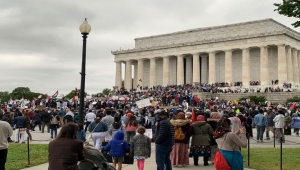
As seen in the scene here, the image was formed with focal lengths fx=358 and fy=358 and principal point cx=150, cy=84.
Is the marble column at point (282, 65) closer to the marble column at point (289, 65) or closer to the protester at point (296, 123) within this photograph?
the marble column at point (289, 65)

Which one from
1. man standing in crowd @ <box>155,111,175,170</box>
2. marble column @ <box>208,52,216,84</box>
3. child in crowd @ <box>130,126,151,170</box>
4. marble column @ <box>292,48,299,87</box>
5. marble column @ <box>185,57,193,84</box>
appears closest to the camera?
man standing in crowd @ <box>155,111,175,170</box>

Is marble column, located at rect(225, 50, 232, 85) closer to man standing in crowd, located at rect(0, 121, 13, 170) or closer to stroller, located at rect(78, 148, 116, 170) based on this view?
man standing in crowd, located at rect(0, 121, 13, 170)

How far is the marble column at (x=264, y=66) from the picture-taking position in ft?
188

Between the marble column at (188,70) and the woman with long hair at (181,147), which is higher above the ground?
the marble column at (188,70)

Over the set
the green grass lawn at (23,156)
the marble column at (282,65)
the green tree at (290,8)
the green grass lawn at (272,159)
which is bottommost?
the green grass lawn at (23,156)

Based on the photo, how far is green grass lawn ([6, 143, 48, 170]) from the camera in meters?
13.1

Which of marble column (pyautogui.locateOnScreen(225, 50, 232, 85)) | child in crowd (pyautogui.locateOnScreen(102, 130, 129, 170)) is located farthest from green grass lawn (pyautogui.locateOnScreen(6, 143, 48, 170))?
Result: marble column (pyautogui.locateOnScreen(225, 50, 232, 85))

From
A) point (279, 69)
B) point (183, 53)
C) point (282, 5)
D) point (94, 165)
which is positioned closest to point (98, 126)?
point (94, 165)

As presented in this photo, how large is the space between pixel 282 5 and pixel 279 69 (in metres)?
45.6

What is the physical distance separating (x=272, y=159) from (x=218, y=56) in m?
54.3

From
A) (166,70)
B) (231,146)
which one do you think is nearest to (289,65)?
(166,70)

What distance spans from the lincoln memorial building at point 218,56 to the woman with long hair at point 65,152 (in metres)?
53.7

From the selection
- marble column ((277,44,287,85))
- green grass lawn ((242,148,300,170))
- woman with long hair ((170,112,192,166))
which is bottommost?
green grass lawn ((242,148,300,170))

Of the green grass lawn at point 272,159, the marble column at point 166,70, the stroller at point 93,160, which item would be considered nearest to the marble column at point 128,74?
the marble column at point 166,70
